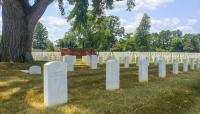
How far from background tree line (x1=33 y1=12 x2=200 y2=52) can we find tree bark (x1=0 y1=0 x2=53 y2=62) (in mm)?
5276

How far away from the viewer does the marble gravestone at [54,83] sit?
889cm

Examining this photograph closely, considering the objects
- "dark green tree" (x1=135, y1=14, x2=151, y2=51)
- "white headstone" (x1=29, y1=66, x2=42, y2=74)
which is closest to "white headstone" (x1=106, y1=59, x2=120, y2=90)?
"white headstone" (x1=29, y1=66, x2=42, y2=74)

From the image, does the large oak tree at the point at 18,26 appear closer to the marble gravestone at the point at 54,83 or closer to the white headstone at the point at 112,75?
the white headstone at the point at 112,75

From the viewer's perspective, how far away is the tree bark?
61.7 feet

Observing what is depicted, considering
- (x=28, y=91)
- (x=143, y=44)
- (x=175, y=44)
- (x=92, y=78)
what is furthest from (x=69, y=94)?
(x=175, y=44)

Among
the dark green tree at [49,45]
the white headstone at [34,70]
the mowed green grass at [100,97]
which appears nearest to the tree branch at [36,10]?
the white headstone at [34,70]

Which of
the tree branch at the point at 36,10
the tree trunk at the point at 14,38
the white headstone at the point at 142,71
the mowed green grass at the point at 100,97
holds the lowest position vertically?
the mowed green grass at the point at 100,97

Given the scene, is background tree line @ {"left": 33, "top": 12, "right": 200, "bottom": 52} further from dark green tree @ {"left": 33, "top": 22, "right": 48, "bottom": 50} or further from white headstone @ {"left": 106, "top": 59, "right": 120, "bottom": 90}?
white headstone @ {"left": 106, "top": 59, "right": 120, "bottom": 90}

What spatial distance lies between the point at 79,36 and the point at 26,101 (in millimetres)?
43952

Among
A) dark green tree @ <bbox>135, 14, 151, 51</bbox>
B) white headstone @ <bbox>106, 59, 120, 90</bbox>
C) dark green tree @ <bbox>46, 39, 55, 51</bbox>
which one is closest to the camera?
white headstone @ <bbox>106, 59, 120, 90</bbox>

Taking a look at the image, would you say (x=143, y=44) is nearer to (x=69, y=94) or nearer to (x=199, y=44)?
(x=199, y=44)

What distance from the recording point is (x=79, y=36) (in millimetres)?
53375

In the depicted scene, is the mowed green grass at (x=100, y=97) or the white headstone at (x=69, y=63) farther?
the white headstone at (x=69, y=63)

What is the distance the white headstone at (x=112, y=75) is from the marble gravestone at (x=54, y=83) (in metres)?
2.39
